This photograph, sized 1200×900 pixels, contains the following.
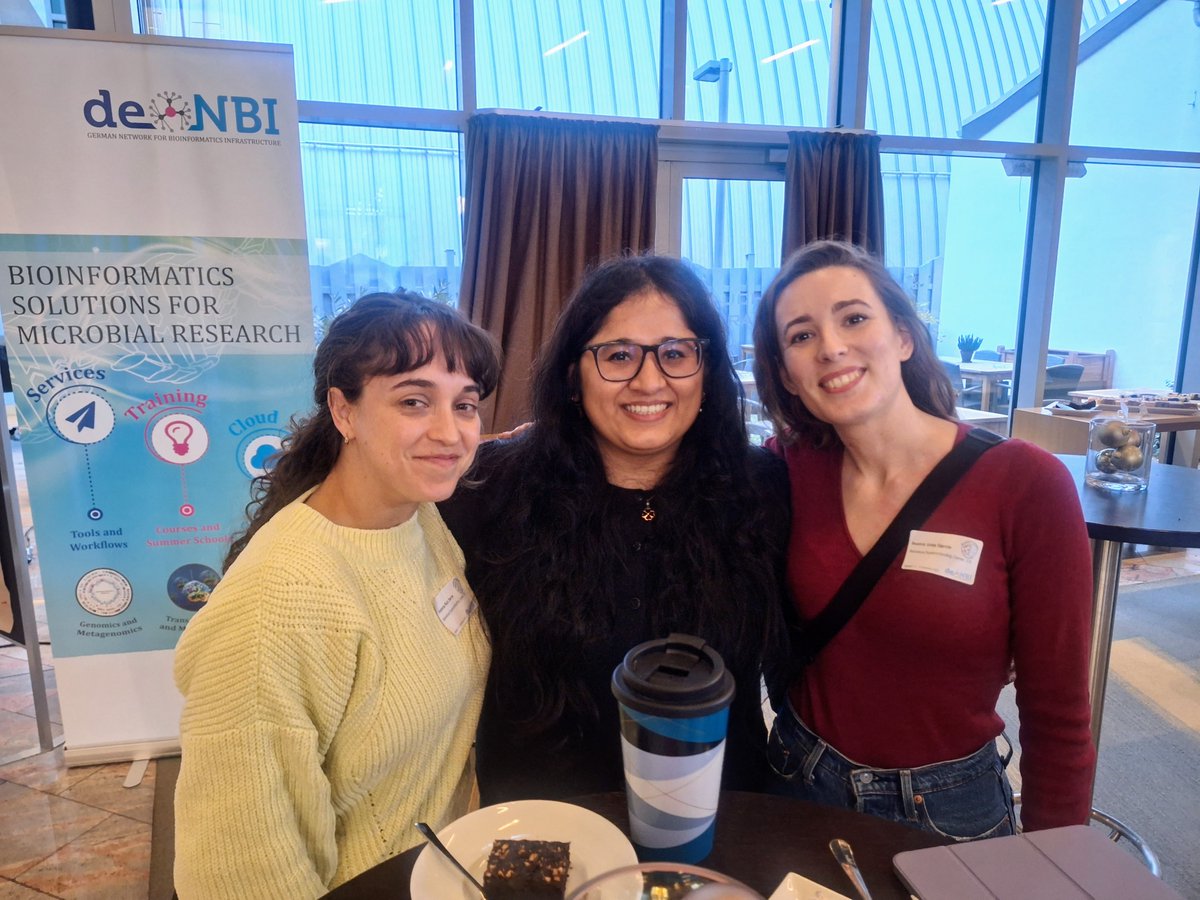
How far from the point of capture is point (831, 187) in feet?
12.7

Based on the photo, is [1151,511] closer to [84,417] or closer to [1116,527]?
[1116,527]

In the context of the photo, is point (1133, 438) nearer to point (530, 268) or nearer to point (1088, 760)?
point (1088, 760)

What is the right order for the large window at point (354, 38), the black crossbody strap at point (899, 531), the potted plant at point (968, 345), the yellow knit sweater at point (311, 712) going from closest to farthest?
the yellow knit sweater at point (311, 712) → the black crossbody strap at point (899, 531) → the large window at point (354, 38) → the potted plant at point (968, 345)

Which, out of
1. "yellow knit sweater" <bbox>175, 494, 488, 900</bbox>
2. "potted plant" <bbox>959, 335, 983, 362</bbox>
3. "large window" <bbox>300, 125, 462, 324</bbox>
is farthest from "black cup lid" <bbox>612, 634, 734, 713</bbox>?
"potted plant" <bbox>959, 335, 983, 362</bbox>

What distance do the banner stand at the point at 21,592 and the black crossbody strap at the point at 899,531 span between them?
2587 millimetres

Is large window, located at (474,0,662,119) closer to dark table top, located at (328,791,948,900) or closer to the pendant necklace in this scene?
the pendant necklace

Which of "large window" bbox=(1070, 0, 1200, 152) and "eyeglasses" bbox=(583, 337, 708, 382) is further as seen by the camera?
"large window" bbox=(1070, 0, 1200, 152)

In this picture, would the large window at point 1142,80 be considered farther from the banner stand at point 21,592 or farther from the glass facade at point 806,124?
the banner stand at point 21,592

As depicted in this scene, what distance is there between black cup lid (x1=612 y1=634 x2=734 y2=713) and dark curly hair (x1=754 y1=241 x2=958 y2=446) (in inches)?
31.5

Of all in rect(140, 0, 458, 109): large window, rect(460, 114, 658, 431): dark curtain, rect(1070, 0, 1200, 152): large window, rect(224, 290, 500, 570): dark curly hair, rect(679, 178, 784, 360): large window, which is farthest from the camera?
rect(1070, 0, 1200, 152): large window

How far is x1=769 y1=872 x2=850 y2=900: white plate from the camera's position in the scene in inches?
29.9

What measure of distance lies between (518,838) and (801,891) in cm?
31

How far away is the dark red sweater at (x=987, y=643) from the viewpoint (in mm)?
1177

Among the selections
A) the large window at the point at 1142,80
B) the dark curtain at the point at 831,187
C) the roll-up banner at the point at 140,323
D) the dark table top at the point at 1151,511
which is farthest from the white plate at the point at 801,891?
the large window at the point at 1142,80
